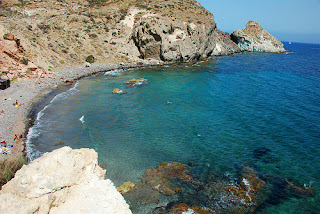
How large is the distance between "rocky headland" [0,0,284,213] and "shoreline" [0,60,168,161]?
9 centimetres

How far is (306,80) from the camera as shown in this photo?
49250mm

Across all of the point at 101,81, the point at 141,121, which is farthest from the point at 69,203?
the point at 101,81

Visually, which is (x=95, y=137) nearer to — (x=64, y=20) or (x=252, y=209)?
(x=252, y=209)

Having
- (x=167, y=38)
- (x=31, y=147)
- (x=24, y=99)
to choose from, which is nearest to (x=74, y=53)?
(x=167, y=38)

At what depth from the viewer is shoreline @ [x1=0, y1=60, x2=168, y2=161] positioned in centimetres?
2048

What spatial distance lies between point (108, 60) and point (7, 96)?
113 feet

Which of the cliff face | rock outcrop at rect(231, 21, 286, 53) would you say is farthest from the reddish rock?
rock outcrop at rect(231, 21, 286, 53)

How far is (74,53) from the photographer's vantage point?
57.2 metres

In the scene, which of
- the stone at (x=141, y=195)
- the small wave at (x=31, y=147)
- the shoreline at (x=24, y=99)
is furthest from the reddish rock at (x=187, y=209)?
the shoreline at (x=24, y=99)

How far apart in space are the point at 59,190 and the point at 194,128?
1858 cm

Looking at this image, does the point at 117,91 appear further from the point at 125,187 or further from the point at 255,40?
the point at 255,40

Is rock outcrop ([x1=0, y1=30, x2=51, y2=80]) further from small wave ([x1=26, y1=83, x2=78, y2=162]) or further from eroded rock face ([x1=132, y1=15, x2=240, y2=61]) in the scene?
eroded rock face ([x1=132, y1=15, x2=240, y2=61])

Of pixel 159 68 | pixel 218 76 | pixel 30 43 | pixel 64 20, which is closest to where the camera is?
pixel 30 43

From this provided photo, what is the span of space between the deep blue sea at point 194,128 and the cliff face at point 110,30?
21.2m
